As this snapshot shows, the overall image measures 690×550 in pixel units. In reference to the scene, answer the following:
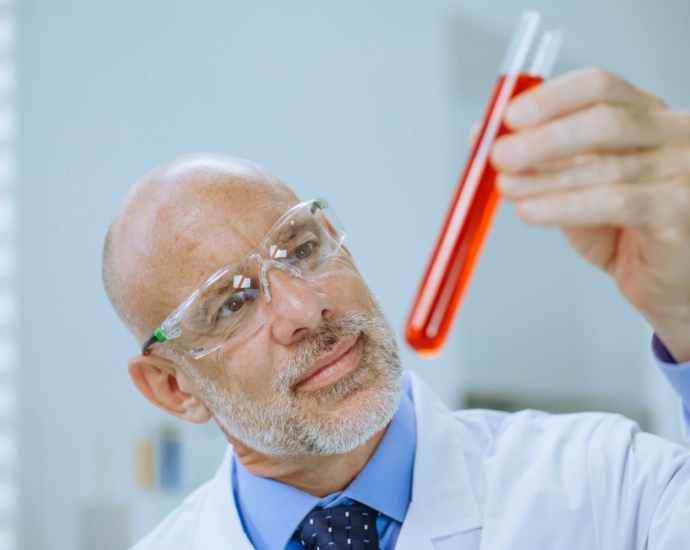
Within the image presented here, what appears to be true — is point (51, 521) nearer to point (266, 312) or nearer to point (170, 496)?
point (170, 496)

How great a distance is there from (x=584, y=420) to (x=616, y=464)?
6.3 inches

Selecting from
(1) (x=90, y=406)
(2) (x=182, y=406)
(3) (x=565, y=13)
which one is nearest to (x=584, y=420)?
(2) (x=182, y=406)

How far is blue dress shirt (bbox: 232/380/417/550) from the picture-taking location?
1.41 metres

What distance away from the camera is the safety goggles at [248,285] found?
1366 millimetres

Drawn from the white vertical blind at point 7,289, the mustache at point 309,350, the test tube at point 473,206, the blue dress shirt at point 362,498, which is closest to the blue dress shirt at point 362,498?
the blue dress shirt at point 362,498

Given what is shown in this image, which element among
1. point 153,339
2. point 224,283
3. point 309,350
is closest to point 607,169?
point 309,350

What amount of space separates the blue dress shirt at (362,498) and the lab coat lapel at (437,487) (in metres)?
0.02

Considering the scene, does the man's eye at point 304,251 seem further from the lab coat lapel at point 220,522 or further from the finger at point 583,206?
the finger at point 583,206

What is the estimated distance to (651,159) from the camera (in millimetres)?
765

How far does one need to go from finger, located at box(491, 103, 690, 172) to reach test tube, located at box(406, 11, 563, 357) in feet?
0.09

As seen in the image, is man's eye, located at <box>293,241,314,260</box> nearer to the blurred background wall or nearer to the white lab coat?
the white lab coat

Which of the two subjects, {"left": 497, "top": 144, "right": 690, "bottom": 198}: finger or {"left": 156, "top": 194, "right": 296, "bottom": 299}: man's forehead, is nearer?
{"left": 497, "top": 144, "right": 690, "bottom": 198}: finger

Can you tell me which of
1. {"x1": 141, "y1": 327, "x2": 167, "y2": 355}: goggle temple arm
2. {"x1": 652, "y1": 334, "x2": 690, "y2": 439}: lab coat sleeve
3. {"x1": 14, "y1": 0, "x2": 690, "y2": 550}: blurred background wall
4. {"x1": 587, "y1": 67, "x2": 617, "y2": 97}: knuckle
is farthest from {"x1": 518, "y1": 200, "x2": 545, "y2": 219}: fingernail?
{"x1": 14, "y1": 0, "x2": 690, "y2": 550}: blurred background wall

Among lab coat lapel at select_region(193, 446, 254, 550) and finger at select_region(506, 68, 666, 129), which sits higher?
finger at select_region(506, 68, 666, 129)
